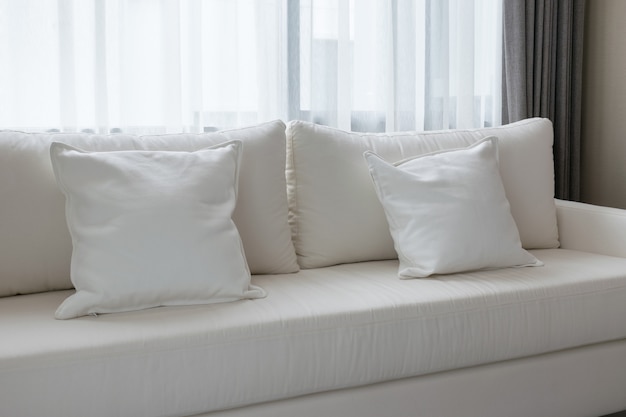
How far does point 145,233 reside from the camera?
6.26ft

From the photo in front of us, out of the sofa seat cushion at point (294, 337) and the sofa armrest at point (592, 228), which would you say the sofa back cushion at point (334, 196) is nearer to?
the sofa seat cushion at point (294, 337)

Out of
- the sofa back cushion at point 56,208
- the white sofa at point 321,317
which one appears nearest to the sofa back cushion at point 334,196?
the white sofa at point 321,317

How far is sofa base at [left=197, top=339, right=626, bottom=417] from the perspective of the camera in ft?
6.15

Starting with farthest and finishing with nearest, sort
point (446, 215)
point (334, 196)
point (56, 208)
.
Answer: point (334, 196) → point (446, 215) → point (56, 208)

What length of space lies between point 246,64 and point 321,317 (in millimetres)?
1357

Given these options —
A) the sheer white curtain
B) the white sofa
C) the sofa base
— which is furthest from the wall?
the sofa base

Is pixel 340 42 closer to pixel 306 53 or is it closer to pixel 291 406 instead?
pixel 306 53

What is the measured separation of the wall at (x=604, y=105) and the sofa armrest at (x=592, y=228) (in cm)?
84

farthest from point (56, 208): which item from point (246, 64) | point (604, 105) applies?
point (604, 105)

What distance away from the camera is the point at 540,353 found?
7.07 ft

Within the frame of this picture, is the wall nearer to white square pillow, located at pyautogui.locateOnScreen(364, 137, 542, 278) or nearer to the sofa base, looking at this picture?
white square pillow, located at pyautogui.locateOnScreen(364, 137, 542, 278)

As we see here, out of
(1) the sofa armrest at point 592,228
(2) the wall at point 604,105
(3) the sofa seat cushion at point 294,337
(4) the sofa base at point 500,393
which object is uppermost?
(2) the wall at point 604,105

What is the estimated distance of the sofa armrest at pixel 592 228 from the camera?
2.60 m

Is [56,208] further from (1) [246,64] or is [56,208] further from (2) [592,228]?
(2) [592,228]
